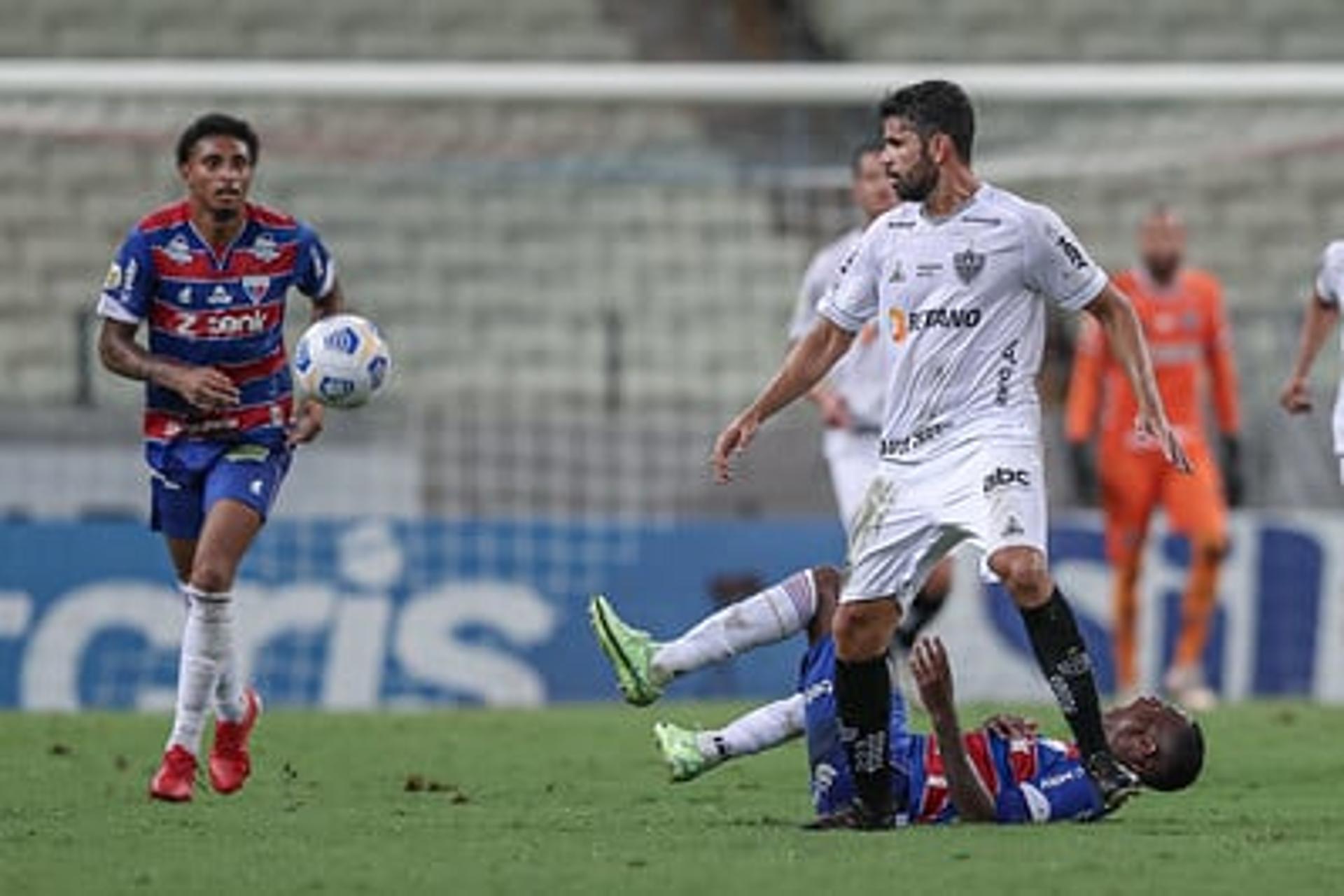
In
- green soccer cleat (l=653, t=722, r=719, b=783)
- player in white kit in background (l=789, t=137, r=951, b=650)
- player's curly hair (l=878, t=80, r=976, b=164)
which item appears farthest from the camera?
player in white kit in background (l=789, t=137, r=951, b=650)

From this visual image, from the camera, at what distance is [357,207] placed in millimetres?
19312

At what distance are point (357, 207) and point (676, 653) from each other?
887 centimetres

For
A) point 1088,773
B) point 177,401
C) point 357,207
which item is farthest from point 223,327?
point 357,207

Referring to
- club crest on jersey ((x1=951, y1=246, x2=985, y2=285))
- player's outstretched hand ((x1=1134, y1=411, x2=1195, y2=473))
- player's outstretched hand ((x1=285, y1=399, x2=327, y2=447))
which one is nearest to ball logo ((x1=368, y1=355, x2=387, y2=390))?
player's outstretched hand ((x1=285, y1=399, x2=327, y2=447))

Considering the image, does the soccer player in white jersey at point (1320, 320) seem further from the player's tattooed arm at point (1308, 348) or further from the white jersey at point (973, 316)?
the white jersey at point (973, 316)

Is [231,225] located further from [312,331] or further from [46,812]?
[46,812]

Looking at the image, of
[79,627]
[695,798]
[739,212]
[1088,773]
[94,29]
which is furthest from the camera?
[94,29]

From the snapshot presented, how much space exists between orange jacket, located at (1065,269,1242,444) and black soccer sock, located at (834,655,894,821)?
7317 mm

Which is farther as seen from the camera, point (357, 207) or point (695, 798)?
point (357, 207)

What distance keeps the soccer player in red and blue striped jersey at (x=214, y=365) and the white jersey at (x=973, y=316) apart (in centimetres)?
247

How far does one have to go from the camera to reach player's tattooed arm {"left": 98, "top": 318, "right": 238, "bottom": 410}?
11.5 meters

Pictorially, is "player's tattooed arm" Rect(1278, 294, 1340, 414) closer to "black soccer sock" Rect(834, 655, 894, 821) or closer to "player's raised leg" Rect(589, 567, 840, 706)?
"player's raised leg" Rect(589, 567, 840, 706)

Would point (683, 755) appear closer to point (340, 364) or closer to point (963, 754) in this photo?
point (963, 754)

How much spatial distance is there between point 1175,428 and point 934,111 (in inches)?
272
